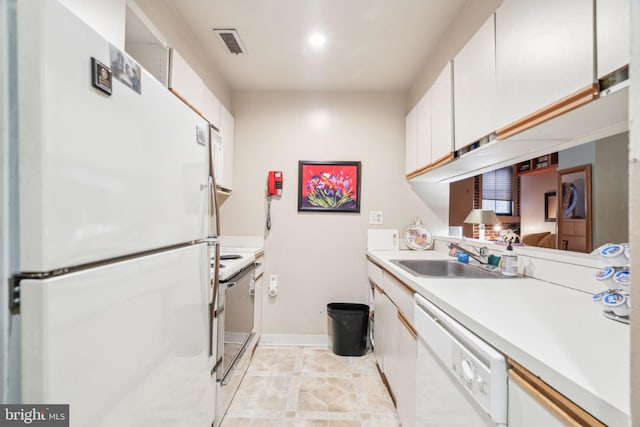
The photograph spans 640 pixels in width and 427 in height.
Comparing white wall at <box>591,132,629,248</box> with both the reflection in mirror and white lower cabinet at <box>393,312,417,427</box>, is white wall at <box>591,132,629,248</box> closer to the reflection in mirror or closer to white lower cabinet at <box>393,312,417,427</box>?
the reflection in mirror

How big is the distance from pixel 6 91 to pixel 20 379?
0.54 meters

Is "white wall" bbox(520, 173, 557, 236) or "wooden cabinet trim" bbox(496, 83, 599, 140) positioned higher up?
"wooden cabinet trim" bbox(496, 83, 599, 140)

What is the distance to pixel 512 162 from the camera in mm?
1657

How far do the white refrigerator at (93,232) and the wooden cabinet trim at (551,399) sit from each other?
96 cm

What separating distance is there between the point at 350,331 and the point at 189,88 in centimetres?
222

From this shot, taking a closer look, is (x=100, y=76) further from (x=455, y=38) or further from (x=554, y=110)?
(x=455, y=38)

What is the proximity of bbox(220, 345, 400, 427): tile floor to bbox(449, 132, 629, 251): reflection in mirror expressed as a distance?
1.35m

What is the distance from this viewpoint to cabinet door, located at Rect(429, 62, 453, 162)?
1.72 meters

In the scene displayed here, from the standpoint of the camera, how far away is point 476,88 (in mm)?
1429

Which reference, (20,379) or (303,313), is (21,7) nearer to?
(20,379)

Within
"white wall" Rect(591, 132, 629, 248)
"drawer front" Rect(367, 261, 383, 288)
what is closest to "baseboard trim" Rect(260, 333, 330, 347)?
"drawer front" Rect(367, 261, 383, 288)

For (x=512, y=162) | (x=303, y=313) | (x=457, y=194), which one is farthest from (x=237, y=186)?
(x=512, y=162)

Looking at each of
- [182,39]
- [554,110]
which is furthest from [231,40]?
[554,110]

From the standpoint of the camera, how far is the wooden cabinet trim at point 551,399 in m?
0.49
